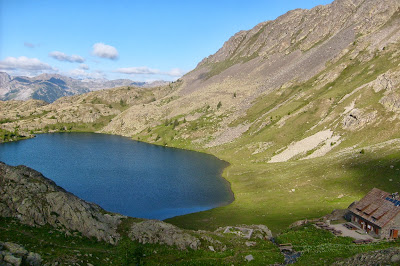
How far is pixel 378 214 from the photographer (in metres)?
52.4

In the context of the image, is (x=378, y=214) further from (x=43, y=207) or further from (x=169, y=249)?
(x=43, y=207)

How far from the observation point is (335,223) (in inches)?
2308

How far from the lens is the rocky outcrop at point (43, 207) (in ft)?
117

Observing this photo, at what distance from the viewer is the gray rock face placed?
3962 centimetres

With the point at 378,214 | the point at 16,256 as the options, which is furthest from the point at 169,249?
the point at 378,214

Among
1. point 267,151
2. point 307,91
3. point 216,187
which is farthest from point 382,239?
point 307,91

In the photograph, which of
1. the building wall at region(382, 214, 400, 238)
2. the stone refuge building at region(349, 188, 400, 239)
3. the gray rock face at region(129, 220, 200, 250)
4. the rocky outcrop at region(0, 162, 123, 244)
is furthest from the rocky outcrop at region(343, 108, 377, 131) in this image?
the rocky outcrop at region(0, 162, 123, 244)

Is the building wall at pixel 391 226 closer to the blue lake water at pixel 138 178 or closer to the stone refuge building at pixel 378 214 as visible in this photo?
the stone refuge building at pixel 378 214

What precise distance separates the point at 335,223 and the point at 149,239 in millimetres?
38972

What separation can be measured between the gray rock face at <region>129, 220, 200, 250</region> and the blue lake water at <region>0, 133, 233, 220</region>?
4152 cm

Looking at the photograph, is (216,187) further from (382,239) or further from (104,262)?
(104,262)

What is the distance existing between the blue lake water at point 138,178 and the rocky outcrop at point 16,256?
5632cm

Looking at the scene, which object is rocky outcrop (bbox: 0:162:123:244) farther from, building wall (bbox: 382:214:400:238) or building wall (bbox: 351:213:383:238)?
building wall (bbox: 382:214:400:238)

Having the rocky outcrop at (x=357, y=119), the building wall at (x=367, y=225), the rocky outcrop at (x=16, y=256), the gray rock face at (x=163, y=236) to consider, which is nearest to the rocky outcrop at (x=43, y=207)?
the gray rock face at (x=163, y=236)
